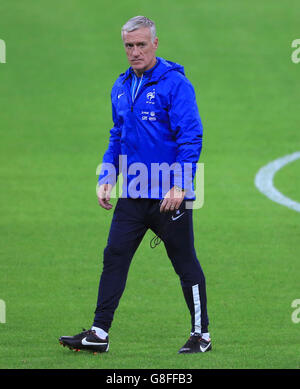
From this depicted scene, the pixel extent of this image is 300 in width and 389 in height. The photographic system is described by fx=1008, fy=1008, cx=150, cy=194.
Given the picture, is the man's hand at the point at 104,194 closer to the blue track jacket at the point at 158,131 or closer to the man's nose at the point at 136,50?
the blue track jacket at the point at 158,131

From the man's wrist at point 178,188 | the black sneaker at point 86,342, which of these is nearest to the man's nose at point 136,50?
the man's wrist at point 178,188

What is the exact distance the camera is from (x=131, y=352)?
7.27 m

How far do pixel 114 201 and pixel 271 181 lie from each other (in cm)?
241

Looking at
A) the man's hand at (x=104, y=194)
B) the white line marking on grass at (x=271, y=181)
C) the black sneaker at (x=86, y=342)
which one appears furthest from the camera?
the white line marking on grass at (x=271, y=181)

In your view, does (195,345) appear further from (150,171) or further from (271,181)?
(271,181)

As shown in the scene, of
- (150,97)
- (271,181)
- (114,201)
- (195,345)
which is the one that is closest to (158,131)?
(150,97)

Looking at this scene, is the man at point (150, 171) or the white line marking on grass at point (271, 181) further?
the white line marking on grass at point (271, 181)

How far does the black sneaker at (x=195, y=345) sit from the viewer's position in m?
7.22

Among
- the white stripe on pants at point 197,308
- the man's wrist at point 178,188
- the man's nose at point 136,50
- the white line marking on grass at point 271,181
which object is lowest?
the white stripe on pants at point 197,308

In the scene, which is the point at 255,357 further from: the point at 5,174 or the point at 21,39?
the point at 21,39

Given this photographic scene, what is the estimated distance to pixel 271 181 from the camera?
14359 mm

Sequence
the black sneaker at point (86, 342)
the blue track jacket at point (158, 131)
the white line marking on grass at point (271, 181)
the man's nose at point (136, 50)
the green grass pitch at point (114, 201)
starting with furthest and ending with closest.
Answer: the white line marking on grass at point (271, 181) < the green grass pitch at point (114, 201) < the black sneaker at point (86, 342) < the man's nose at point (136, 50) < the blue track jacket at point (158, 131)

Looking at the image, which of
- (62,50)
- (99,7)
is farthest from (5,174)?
(99,7)

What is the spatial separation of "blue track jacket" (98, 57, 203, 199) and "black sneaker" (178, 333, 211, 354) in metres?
1.03
